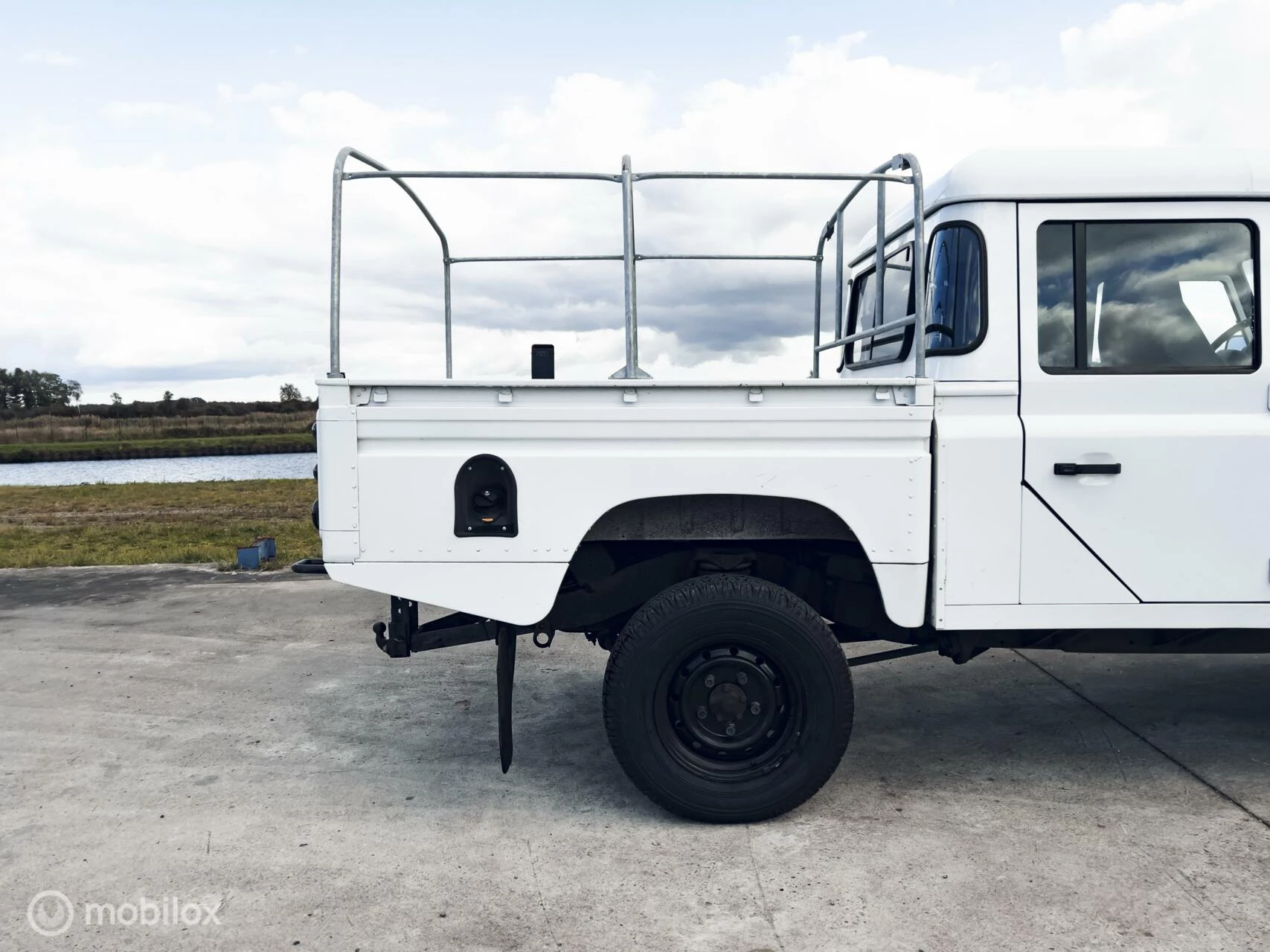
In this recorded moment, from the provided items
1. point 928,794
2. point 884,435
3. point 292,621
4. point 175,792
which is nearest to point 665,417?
point 884,435

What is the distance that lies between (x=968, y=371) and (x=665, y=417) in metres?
1.10

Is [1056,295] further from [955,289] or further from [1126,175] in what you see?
[1126,175]

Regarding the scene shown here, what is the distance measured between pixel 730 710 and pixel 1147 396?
73.8 inches

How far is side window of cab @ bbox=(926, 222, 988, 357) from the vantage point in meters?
3.33

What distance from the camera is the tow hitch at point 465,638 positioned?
354 cm

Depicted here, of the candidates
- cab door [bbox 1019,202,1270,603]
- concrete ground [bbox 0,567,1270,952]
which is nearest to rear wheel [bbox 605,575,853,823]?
concrete ground [bbox 0,567,1270,952]

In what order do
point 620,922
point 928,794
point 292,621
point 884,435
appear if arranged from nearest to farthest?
point 620,922, point 884,435, point 928,794, point 292,621

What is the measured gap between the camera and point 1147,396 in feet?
10.9

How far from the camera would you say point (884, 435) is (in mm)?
3258

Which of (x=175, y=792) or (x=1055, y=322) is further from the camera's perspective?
(x=175, y=792)

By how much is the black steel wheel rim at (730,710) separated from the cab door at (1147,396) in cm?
101

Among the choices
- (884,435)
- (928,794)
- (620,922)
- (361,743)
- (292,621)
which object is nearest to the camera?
(620,922)

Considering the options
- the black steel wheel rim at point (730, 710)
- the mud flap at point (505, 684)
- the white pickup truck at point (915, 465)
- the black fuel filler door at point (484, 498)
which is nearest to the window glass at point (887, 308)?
the white pickup truck at point (915, 465)

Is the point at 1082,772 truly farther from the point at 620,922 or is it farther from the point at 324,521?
the point at 324,521
